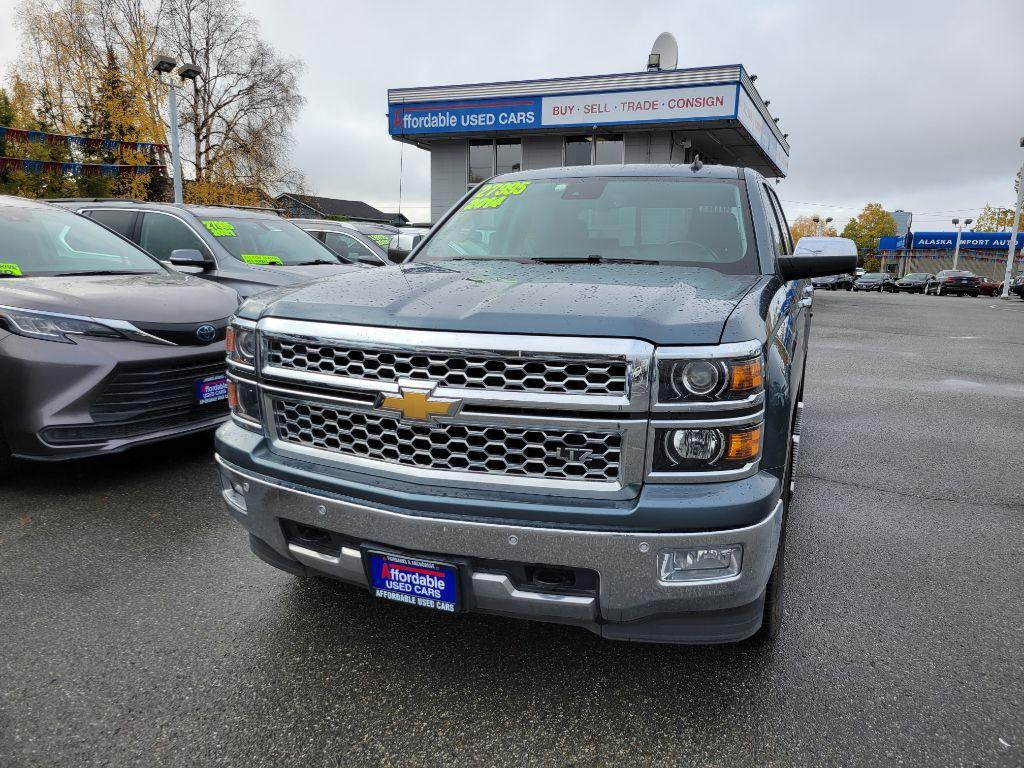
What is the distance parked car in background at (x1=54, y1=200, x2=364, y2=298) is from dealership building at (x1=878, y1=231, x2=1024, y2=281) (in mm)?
73650

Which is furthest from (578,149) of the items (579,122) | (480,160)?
(480,160)

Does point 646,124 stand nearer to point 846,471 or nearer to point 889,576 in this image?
point 846,471

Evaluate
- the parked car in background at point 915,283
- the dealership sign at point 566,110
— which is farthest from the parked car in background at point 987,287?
the dealership sign at point 566,110

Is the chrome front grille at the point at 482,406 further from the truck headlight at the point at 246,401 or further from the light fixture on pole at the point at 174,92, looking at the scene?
the light fixture on pole at the point at 174,92

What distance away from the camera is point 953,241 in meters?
68.1

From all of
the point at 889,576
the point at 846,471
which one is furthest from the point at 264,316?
the point at 846,471

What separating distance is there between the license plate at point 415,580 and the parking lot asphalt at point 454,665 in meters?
0.40

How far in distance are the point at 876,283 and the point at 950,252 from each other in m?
30.0

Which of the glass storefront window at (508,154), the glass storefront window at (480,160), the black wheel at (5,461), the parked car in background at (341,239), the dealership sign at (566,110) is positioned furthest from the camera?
the glass storefront window at (480,160)

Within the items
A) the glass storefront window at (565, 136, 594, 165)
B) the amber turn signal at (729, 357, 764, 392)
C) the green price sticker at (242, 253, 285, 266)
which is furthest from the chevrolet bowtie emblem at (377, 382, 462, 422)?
the glass storefront window at (565, 136, 594, 165)

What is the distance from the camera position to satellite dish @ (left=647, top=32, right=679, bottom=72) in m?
23.8

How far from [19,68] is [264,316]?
37910 millimetres

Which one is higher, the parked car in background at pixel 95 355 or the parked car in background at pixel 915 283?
the parked car in background at pixel 95 355

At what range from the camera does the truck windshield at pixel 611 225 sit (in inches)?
121
